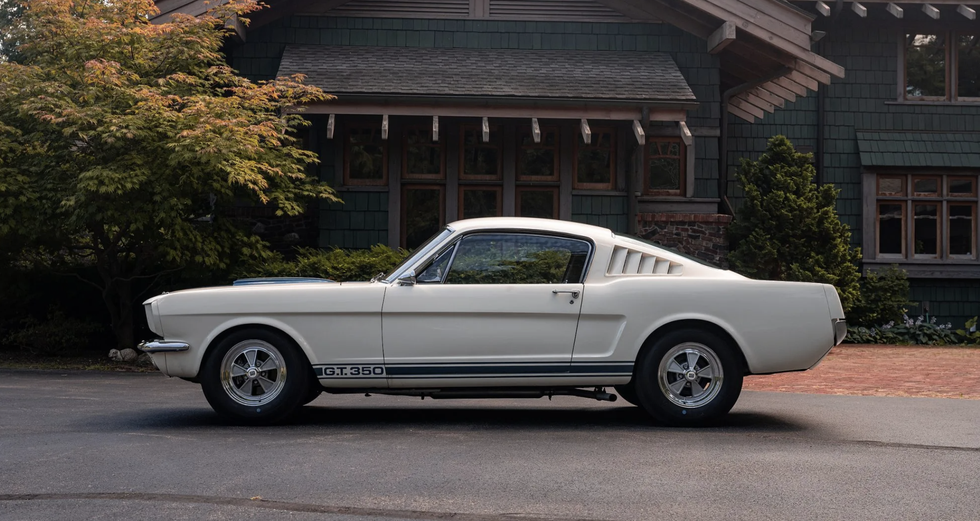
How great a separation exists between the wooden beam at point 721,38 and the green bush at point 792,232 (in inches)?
76.7

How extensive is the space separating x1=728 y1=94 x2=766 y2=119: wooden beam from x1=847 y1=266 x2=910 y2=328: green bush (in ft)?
11.5

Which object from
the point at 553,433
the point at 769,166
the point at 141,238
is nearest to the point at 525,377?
the point at 553,433

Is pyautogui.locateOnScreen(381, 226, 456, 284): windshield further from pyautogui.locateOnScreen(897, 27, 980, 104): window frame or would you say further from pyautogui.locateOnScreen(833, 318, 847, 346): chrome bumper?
pyautogui.locateOnScreen(897, 27, 980, 104): window frame

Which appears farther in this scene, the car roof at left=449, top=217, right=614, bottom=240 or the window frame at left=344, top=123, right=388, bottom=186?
the window frame at left=344, top=123, right=388, bottom=186

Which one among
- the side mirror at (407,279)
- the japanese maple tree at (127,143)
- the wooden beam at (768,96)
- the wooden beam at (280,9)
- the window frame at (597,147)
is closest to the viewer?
the side mirror at (407,279)

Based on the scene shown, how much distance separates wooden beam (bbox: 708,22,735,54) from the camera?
15945 millimetres

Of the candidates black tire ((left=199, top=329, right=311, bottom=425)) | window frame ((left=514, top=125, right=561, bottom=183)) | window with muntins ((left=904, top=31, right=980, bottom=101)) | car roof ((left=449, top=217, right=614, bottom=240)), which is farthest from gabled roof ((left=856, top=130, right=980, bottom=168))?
black tire ((left=199, top=329, right=311, bottom=425))

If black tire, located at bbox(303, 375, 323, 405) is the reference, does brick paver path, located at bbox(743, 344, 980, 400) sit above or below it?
below

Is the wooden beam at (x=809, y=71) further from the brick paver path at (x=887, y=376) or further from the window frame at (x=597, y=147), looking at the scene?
the brick paver path at (x=887, y=376)

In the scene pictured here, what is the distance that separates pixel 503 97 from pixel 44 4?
6.14m

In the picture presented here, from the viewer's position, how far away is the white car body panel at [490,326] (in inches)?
273

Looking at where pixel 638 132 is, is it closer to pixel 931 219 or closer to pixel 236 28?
pixel 236 28

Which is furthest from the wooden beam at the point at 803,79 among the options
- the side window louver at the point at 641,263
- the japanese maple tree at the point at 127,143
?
the side window louver at the point at 641,263

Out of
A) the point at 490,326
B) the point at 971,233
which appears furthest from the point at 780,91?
the point at 490,326
